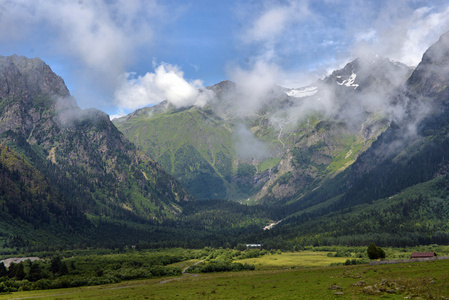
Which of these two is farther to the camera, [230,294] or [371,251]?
[371,251]

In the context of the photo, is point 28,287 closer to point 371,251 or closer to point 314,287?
point 314,287

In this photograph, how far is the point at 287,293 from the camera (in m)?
67.2

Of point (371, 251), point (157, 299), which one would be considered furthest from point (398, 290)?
point (371, 251)

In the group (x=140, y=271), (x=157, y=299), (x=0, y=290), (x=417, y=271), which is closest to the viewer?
(x=157, y=299)

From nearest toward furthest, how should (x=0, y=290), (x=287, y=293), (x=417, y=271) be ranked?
(x=287, y=293), (x=417, y=271), (x=0, y=290)

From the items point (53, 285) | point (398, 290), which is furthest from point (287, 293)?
point (53, 285)

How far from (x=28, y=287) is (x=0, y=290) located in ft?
26.4

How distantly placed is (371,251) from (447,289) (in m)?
98.8

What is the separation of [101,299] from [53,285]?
54.4m

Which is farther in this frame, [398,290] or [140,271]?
[140,271]

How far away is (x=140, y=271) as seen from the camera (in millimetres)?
Answer: 149125

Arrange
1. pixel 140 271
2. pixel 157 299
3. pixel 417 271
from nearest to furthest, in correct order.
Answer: pixel 157 299
pixel 417 271
pixel 140 271

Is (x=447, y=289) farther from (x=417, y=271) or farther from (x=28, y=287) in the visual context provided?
(x=28, y=287)

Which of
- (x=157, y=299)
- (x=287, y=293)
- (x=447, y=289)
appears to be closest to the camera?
(x=447, y=289)
